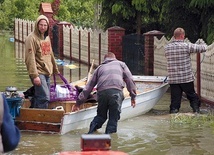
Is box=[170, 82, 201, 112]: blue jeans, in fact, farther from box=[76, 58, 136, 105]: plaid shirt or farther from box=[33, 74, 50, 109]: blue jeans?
box=[33, 74, 50, 109]: blue jeans

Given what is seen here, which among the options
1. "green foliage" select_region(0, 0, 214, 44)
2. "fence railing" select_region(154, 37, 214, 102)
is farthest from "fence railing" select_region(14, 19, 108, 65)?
"fence railing" select_region(154, 37, 214, 102)

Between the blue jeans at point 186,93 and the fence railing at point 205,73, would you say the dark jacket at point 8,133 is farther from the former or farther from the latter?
the fence railing at point 205,73

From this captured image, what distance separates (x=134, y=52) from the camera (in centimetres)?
2039

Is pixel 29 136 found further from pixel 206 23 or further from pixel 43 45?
pixel 206 23

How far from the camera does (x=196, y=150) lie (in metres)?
9.59

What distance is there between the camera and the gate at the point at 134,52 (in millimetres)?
19672

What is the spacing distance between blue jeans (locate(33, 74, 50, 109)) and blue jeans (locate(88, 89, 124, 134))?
1.06 meters

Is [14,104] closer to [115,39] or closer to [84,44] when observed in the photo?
[115,39]

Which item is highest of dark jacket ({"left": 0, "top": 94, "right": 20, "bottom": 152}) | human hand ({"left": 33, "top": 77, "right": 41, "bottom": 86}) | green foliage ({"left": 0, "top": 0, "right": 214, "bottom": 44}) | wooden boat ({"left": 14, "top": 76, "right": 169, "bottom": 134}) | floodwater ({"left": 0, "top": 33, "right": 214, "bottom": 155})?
green foliage ({"left": 0, "top": 0, "right": 214, "bottom": 44})

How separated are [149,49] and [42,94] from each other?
8058mm

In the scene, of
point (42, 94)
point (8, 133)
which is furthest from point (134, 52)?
point (8, 133)

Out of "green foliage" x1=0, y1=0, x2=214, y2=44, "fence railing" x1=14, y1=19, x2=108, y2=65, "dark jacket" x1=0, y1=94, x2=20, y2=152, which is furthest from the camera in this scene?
"fence railing" x1=14, y1=19, x2=108, y2=65

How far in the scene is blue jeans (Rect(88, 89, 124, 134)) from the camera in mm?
10367

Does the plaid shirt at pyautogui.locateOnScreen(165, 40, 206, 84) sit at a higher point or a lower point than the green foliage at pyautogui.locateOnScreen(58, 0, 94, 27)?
lower
